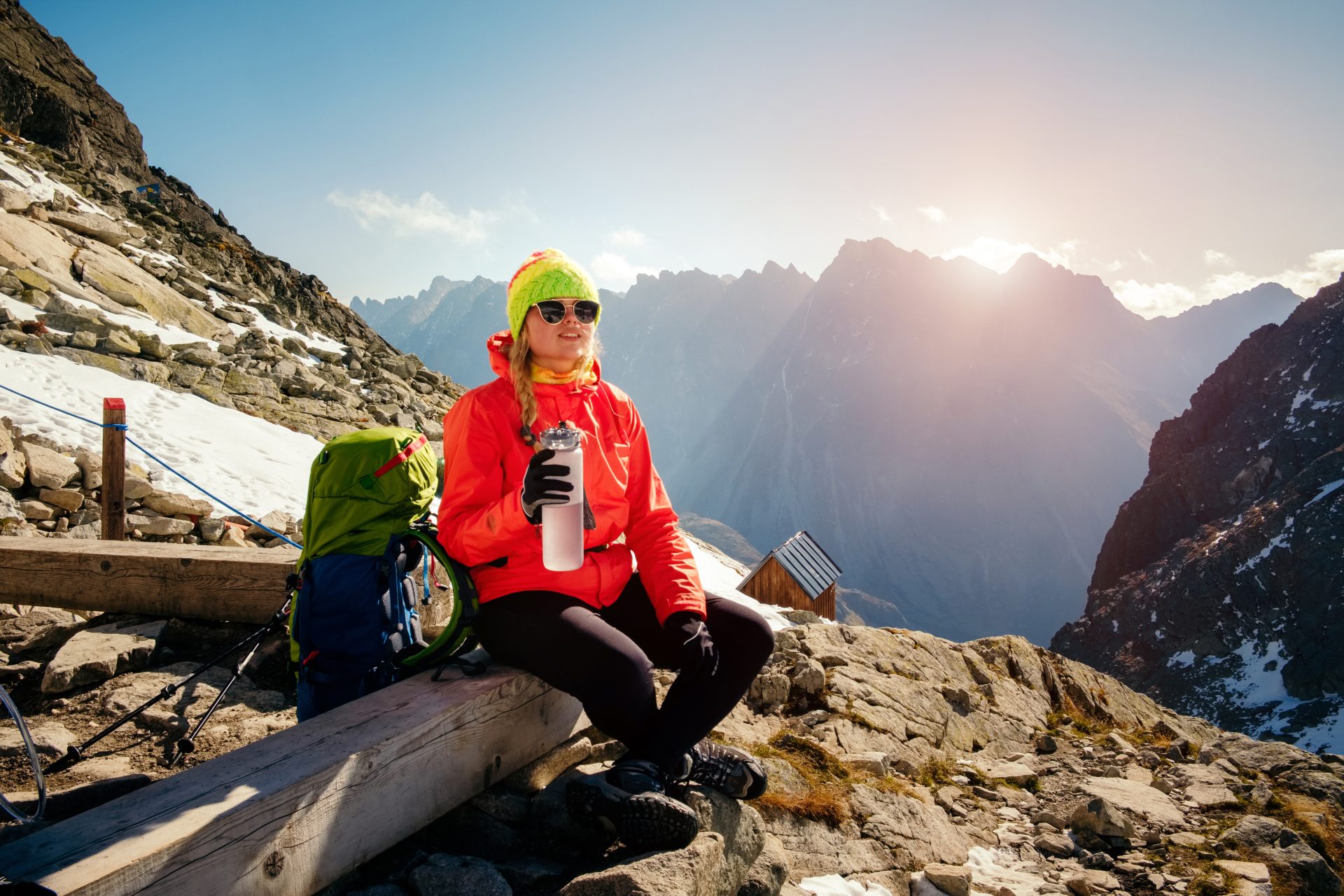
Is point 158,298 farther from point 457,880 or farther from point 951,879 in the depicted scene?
point 951,879

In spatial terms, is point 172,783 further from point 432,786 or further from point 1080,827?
point 1080,827

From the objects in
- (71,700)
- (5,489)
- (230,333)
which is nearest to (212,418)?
(5,489)

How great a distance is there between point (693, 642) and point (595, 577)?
54 cm

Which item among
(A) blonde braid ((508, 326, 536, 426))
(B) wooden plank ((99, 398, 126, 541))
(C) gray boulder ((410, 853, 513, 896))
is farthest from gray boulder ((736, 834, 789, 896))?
(B) wooden plank ((99, 398, 126, 541))

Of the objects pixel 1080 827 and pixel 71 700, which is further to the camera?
pixel 1080 827

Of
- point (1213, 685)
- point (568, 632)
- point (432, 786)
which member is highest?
point (568, 632)

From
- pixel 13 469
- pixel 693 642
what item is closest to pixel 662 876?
pixel 693 642

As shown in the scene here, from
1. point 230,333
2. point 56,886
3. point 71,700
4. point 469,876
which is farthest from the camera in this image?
point 230,333

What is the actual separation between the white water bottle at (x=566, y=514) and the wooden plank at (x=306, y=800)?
0.65m

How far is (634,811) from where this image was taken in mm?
2627

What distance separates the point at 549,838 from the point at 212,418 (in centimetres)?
1337

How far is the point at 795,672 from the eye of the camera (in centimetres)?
629

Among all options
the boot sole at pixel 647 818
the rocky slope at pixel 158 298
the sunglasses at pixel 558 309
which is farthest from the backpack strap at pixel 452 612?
the rocky slope at pixel 158 298

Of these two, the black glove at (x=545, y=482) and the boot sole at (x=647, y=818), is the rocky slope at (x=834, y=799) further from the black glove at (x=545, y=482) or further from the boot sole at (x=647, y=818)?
the black glove at (x=545, y=482)
